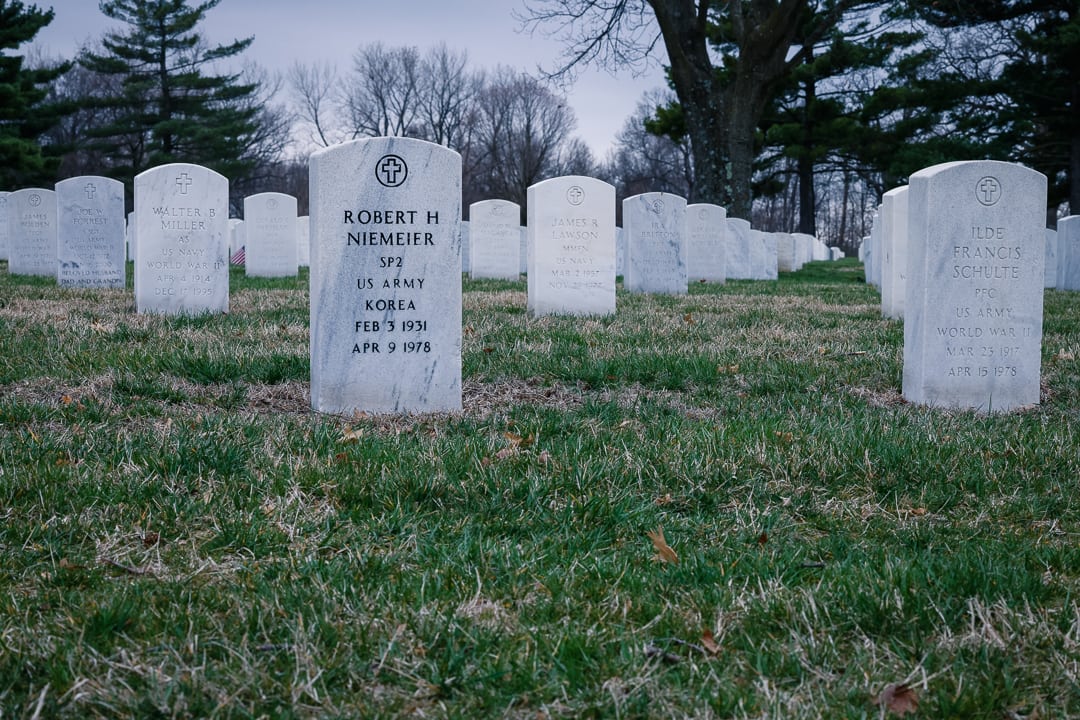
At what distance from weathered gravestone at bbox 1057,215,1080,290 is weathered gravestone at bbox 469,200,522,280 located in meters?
9.17

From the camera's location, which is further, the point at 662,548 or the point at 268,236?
the point at 268,236

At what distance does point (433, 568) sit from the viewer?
3072 mm

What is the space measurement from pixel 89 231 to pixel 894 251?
33.9 feet

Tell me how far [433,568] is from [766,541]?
1161 mm

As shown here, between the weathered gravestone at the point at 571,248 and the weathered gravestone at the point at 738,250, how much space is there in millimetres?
Result: 11238

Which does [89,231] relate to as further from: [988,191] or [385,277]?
[988,191]

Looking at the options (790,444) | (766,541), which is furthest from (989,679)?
(790,444)

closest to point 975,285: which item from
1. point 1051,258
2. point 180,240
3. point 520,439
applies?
point 520,439

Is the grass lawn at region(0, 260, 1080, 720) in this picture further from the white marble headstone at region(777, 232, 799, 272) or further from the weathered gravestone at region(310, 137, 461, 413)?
the white marble headstone at region(777, 232, 799, 272)

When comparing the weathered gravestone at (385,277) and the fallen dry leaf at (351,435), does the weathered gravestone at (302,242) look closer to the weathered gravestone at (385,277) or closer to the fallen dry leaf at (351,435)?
the weathered gravestone at (385,277)

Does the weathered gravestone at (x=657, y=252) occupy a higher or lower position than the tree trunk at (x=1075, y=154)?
lower

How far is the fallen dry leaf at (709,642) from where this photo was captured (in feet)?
8.39

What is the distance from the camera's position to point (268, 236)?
17891 mm

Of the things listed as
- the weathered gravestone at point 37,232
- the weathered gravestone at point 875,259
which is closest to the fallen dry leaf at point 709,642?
the weathered gravestone at point 875,259
